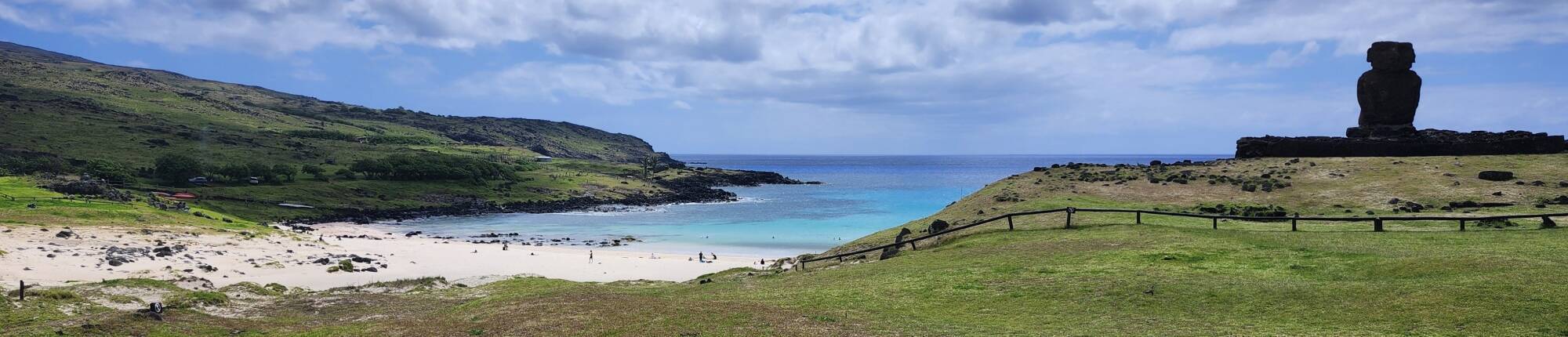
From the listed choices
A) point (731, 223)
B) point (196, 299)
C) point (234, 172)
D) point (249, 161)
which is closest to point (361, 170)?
point (234, 172)

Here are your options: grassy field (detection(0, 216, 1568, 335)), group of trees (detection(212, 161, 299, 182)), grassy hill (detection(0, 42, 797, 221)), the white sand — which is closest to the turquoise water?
the white sand

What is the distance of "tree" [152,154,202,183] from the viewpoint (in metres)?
97.4

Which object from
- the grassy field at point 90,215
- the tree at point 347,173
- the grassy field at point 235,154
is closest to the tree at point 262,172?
the grassy field at point 235,154

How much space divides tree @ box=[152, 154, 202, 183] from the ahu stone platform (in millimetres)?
109135

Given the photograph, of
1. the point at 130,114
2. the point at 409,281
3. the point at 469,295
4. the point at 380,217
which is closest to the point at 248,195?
the point at 380,217

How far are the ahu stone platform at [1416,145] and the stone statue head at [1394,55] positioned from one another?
14.3 feet

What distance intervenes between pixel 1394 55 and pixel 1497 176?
14423 millimetres

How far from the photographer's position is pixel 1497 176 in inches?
1596

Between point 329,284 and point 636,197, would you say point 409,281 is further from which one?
point 636,197

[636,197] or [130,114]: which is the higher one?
[130,114]

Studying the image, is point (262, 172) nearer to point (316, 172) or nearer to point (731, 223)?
point (316, 172)

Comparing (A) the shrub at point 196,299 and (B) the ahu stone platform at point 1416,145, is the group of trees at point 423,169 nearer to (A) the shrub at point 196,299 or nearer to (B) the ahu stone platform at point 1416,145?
(A) the shrub at point 196,299

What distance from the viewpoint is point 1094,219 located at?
3666 cm

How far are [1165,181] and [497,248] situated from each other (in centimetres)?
4533
